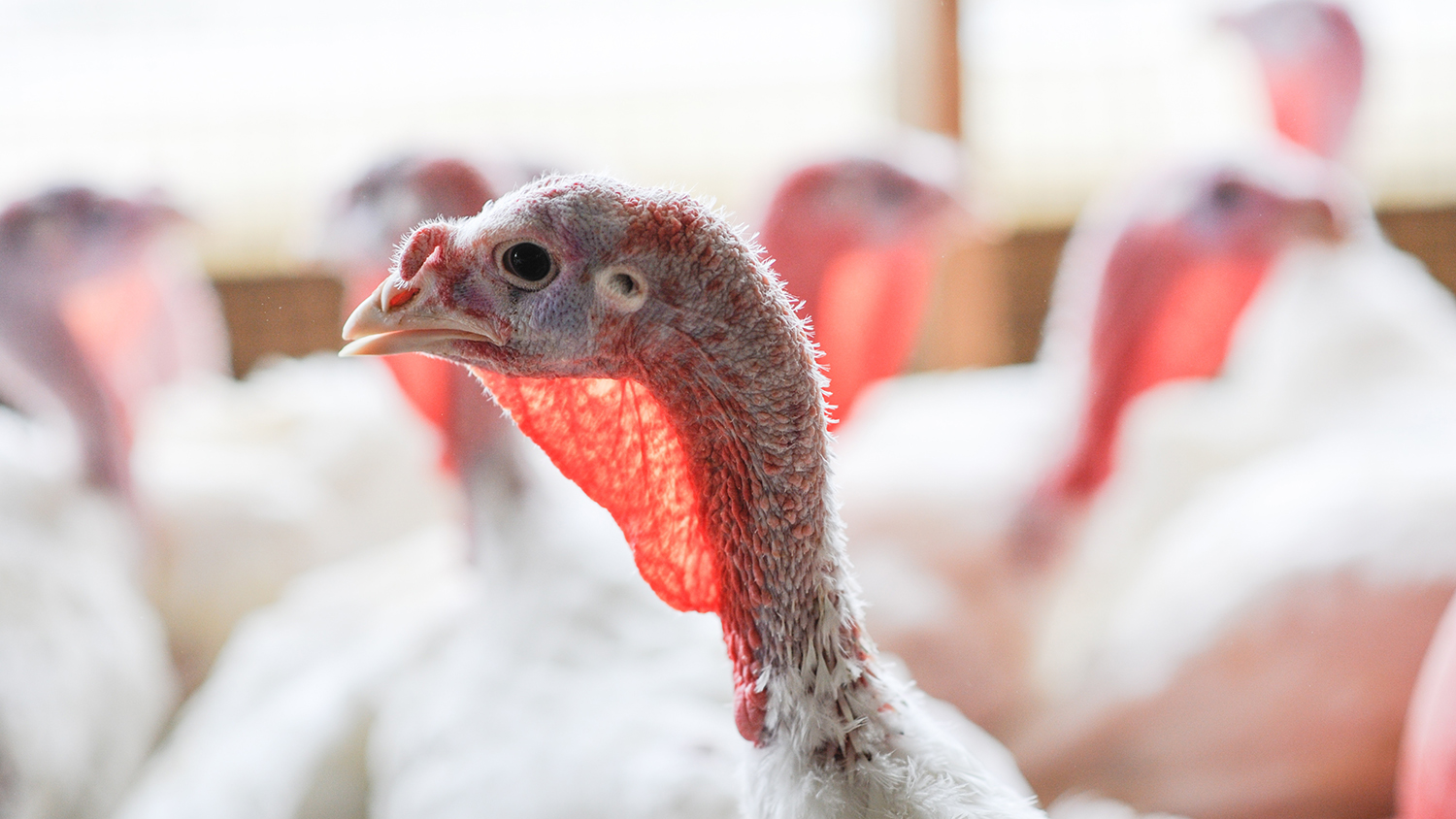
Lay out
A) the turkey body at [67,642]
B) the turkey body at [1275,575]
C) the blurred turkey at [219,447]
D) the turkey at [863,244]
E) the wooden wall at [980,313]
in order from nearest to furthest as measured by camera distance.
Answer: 1. the turkey body at [67,642]
2. the turkey body at [1275,575]
3. the turkey at [863,244]
4. the blurred turkey at [219,447]
5. the wooden wall at [980,313]

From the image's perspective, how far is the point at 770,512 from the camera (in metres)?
0.53

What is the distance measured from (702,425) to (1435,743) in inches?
24.0

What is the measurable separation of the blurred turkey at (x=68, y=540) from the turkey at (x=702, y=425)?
66cm

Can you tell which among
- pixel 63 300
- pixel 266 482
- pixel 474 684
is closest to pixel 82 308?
pixel 63 300

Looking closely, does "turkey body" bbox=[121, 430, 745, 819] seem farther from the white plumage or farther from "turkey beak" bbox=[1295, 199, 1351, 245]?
"turkey beak" bbox=[1295, 199, 1351, 245]

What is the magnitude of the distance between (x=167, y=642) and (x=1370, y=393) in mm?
1481

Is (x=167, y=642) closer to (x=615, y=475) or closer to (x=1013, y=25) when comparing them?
(x=615, y=475)

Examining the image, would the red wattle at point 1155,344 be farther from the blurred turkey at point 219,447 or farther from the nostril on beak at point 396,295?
the nostril on beak at point 396,295

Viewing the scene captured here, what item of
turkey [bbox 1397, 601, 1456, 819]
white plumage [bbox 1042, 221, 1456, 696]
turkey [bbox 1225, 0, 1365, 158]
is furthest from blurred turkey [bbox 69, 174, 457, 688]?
turkey [bbox 1225, 0, 1365, 158]

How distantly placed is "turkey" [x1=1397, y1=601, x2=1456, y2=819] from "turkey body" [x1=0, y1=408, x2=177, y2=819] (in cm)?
101

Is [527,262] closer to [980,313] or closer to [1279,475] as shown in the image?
[1279,475]

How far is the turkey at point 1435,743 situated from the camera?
79 cm

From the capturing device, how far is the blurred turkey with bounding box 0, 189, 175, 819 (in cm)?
100

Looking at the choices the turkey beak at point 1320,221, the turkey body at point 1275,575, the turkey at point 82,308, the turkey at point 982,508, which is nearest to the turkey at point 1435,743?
the turkey body at point 1275,575
